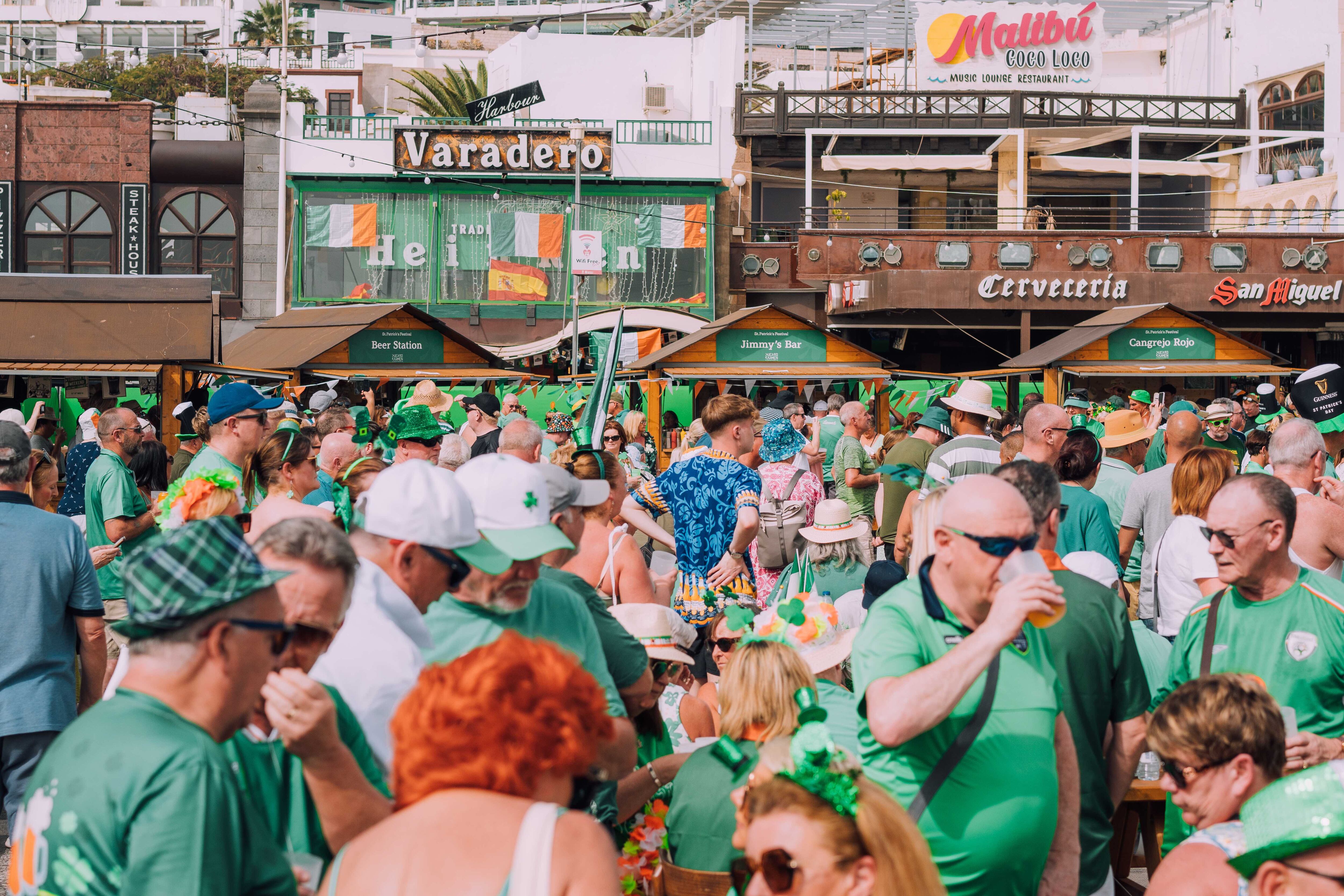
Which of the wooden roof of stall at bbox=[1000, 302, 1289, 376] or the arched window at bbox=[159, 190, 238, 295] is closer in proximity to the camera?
the wooden roof of stall at bbox=[1000, 302, 1289, 376]

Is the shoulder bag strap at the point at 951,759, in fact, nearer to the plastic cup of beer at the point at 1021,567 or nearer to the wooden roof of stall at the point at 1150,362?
the plastic cup of beer at the point at 1021,567

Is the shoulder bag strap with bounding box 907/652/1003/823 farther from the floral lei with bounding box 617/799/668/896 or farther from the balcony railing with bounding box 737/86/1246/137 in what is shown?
the balcony railing with bounding box 737/86/1246/137

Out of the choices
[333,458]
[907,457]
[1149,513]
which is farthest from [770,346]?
[1149,513]

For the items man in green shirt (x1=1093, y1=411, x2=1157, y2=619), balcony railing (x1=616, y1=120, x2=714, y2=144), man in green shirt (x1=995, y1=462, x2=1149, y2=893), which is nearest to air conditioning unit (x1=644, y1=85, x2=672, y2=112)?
balcony railing (x1=616, y1=120, x2=714, y2=144)

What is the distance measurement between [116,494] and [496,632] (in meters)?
3.99

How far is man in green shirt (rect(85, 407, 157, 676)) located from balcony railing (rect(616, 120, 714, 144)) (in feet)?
Answer: 84.2

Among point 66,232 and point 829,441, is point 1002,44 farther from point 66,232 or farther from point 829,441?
point 829,441

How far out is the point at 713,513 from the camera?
6988 millimetres

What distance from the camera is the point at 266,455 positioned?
6.04 metres

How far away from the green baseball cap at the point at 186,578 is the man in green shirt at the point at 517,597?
786mm

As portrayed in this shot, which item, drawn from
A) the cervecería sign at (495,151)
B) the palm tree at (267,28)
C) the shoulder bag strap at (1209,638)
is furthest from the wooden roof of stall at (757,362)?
the palm tree at (267,28)

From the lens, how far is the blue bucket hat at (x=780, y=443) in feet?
26.6

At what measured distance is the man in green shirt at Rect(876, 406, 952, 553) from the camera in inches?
345

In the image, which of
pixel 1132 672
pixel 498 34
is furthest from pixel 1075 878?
pixel 498 34
